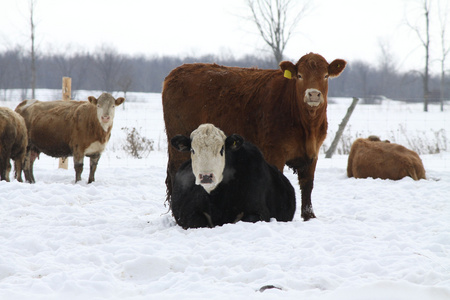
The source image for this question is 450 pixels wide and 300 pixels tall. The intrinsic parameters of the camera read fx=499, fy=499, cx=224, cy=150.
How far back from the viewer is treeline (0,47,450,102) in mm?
51438

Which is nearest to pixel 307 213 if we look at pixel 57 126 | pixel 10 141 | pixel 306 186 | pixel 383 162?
pixel 306 186

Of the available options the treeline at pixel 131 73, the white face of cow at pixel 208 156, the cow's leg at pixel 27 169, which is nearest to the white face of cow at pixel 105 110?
the cow's leg at pixel 27 169

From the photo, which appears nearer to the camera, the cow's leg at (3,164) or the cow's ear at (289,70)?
the cow's ear at (289,70)

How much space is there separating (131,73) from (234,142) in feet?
174

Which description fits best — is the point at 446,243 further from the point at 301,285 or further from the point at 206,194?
the point at 206,194

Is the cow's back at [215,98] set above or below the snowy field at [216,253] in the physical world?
above

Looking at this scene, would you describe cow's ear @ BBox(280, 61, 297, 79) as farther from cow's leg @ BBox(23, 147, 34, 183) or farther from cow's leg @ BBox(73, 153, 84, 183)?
cow's leg @ BBox(23, 147, 34, 183)

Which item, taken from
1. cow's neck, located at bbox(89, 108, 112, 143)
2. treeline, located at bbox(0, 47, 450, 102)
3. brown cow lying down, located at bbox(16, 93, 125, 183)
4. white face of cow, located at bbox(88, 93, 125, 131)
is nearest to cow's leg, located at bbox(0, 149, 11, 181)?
brown cow lying down, located at bbox(16, 93, 125, 183)

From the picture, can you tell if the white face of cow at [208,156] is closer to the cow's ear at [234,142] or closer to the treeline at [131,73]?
the cow's ear at [234,142]

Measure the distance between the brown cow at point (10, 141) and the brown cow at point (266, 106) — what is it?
460cm

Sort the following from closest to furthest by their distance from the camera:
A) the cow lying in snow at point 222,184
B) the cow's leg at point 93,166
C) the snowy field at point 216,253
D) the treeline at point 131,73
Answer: the snowy field at point 216,253 < the cow lying in snow at point 222,184 < the cow's leg at point 93,166 < the treeline at point 131,73

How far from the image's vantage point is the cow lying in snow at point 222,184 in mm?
4887

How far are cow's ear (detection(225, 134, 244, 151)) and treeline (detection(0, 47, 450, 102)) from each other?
44.3 metres

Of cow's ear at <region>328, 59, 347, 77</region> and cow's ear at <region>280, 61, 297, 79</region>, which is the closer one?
cow's ear at <region>280, 61, 297, 79</region>
